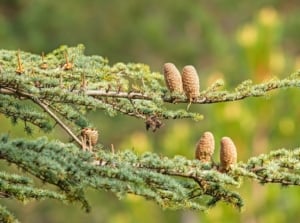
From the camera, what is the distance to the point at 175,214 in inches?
378

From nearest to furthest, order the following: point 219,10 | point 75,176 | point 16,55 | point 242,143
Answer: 1. point 75,176
2. point 16,55
3. point 242,143
4. point 219,10

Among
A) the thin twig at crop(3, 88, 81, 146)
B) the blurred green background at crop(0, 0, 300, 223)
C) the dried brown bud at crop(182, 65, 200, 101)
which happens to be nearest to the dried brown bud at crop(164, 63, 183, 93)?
the dried brown bud at crop(182, 65, 200, 101)

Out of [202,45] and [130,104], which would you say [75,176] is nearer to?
[130,104]

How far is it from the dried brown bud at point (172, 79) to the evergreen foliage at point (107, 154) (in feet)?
0.06

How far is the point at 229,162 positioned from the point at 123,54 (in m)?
13.3

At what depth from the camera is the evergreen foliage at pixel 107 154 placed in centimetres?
230

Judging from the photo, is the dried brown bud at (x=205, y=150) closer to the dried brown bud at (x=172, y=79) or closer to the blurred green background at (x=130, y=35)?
the dried brown bud at (x=172, y=79)

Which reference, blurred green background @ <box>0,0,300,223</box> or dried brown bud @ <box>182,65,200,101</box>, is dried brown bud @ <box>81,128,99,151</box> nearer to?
dried brown bud @ <box>182,65,200,101</box>

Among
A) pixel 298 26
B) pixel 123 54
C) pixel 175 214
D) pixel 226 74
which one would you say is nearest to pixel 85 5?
pixel 123 54

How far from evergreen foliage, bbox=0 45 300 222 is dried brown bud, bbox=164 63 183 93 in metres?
0.02

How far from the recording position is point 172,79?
97.7 inches

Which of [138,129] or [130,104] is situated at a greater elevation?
[138,129]

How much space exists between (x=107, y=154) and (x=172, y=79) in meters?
0.25

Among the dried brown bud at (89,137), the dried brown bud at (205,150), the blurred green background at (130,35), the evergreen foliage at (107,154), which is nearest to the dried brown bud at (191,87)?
the evergreen foliage at (107,154)
